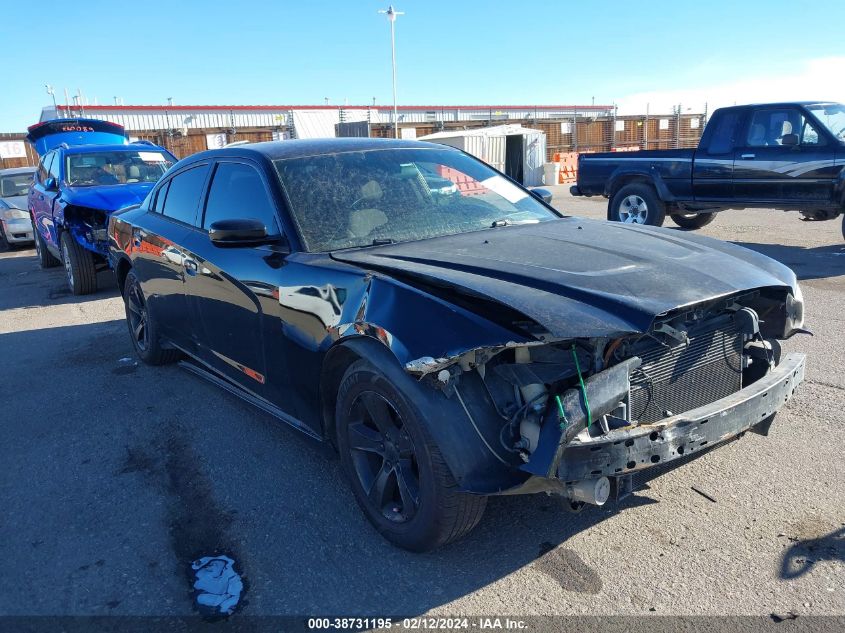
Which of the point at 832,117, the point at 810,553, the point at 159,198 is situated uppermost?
the point at 832,117

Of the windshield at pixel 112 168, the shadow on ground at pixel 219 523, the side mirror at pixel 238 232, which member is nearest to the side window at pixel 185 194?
the side mirror at pixel 238 232

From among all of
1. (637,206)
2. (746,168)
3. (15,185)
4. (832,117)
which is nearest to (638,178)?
(637,206)

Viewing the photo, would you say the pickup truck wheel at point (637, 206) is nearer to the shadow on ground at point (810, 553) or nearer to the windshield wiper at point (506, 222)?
the windshield wiper at point (506, 222)

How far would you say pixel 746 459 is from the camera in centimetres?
352

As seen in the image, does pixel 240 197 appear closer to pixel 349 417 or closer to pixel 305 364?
pixel 305 364

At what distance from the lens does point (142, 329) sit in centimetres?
575

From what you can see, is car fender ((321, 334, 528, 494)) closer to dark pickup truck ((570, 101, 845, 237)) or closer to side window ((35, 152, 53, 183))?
dark pickup truck ((570, 101, 845, 237))

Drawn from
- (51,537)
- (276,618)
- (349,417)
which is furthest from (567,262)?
(51,537)

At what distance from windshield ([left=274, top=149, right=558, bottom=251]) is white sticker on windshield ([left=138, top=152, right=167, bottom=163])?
7.18 m

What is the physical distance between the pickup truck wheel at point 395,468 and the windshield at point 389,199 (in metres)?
0.89

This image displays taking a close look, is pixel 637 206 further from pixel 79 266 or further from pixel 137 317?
pixel 79 266

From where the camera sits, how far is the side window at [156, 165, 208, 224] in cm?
452

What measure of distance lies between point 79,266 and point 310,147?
610cm

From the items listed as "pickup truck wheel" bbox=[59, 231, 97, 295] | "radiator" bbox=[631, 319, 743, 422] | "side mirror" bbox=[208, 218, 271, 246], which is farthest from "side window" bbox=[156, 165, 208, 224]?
"pickup truck wheel" bbox=[59, 231, 97, 295]
